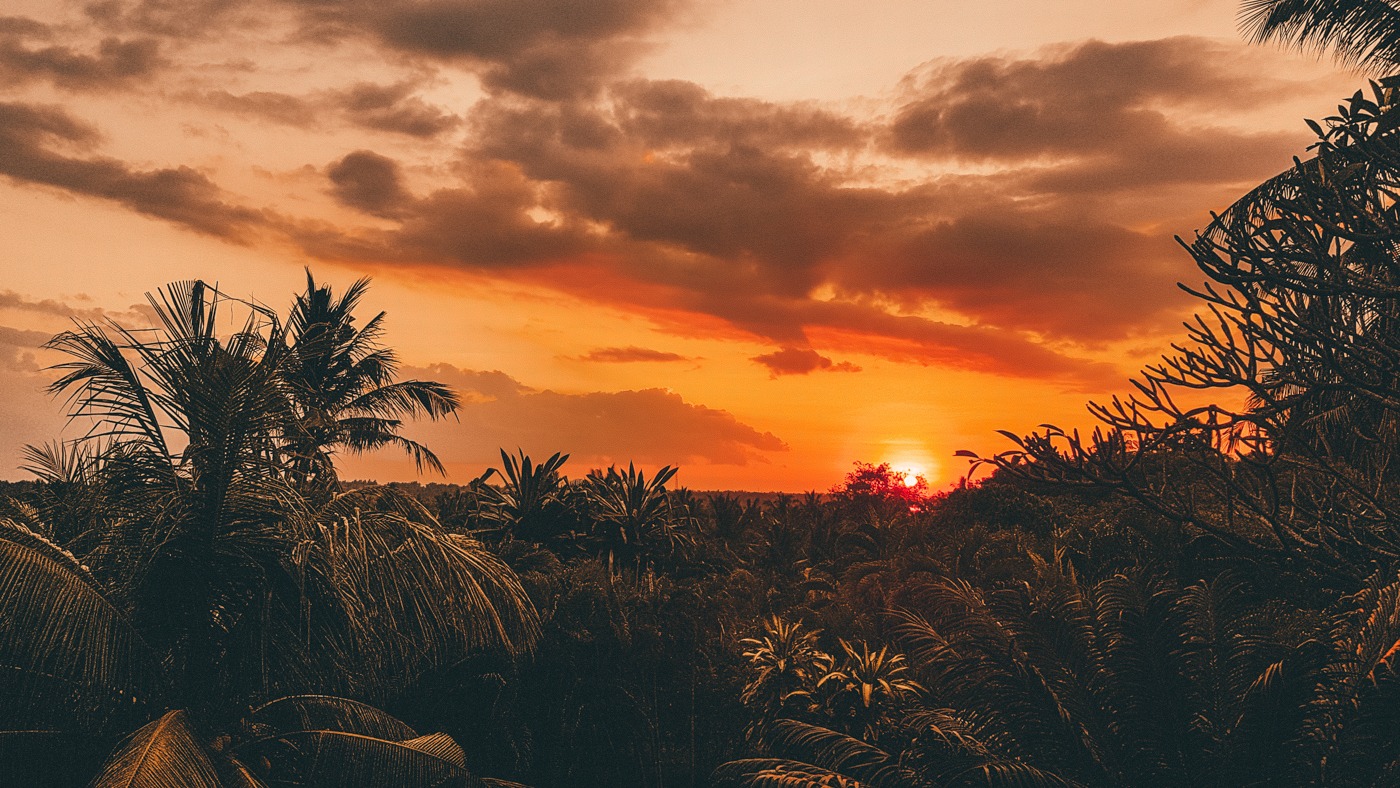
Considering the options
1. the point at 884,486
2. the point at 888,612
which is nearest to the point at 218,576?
the point at 888,612

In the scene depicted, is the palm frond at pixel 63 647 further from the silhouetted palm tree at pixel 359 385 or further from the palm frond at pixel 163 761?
the silhouetted palm tree at pixel 359 385

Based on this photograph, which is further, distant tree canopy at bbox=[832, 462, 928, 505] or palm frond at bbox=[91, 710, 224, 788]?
distant tree canopy at bbox=[832, 462, 928, 505]

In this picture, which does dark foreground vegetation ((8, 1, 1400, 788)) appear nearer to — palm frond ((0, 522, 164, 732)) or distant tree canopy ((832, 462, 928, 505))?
palm frond ((0, 522, 164, 732))

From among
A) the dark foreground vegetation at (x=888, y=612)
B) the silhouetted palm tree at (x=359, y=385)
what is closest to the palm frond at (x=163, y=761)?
the dark foreground vegetation at (x=888, y=612)

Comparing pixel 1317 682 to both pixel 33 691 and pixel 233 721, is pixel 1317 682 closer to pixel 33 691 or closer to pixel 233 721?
pixel 233 721

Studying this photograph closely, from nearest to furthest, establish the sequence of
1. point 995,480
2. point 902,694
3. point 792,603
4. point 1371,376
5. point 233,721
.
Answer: point 233,721 < point 1371,376 < point 902,694 < point 792,603 < point 995,480

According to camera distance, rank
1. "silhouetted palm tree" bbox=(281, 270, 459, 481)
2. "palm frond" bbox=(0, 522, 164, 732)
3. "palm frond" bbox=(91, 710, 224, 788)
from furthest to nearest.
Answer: "silhouetted palm tree" bbox=(281, 270, 459, 481)
"palm frond" bbox=(0, 522, 164, 732)
"palm frond" bbox=(91, 710, 224, 788)

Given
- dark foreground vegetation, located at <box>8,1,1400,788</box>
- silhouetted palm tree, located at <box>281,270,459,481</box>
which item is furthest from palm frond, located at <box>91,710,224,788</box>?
silhouetted palm tree, located at <box>281,270,459,481</box>

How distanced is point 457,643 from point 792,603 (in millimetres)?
10101

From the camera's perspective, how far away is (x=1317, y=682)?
501cm

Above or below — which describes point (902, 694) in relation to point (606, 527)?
below

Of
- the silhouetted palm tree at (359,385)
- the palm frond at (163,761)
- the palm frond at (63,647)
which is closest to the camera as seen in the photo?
the palm frond at (163,761)

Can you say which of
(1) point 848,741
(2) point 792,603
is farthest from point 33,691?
(2) point 792,603

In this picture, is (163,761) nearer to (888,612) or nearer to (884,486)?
(888,612)
